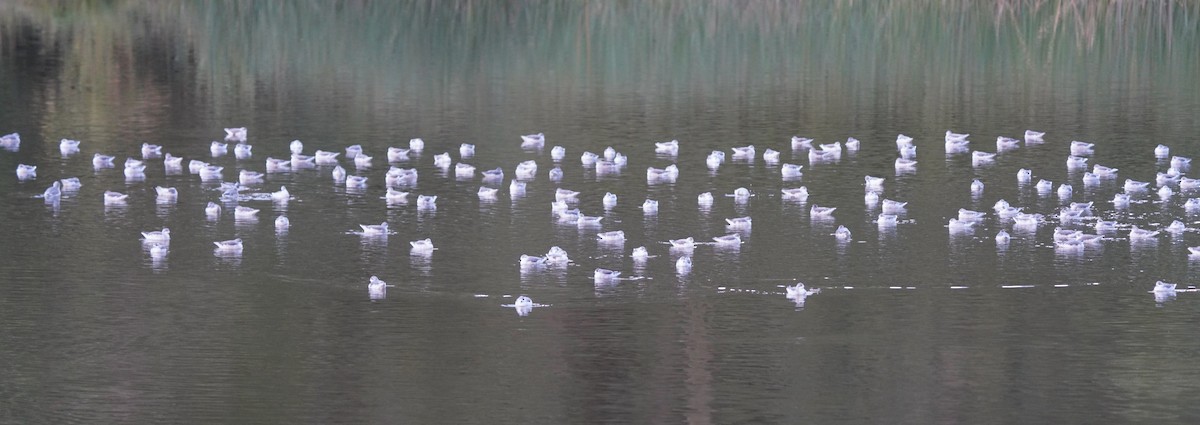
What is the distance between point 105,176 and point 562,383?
20904 millimetres

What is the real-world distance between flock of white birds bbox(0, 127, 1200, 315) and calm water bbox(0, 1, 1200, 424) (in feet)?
1.03

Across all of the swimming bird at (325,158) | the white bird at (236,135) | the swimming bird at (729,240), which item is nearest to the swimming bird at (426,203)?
the swimming bird at (325,158)

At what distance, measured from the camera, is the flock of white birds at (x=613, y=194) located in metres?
35.8

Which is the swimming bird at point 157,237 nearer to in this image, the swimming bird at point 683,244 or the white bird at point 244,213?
the white bird at point 244,213

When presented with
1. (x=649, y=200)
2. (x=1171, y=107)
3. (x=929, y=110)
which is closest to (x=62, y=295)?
(x=649, y=200)

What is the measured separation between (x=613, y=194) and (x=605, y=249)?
5994 mm

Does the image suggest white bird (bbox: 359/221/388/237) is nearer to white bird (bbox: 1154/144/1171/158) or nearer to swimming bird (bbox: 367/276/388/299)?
swimming bird (bbox: 367/276/388/299)

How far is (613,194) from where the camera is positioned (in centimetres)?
4150

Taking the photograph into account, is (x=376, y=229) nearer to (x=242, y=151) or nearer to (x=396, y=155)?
(x=396, y=155)

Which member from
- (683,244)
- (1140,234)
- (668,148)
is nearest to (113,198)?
(683,244)

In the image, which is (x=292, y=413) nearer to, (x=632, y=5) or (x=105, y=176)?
(x=105, y=176)

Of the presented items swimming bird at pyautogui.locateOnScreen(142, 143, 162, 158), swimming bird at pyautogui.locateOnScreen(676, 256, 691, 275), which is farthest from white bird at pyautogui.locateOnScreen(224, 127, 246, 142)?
swimming bird at pyautogui.locateOnScreen(676, 256, 691, 275)

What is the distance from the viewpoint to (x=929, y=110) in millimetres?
56156

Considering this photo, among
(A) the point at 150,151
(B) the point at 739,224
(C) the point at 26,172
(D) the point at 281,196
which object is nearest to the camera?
(B) the point at 739,224
